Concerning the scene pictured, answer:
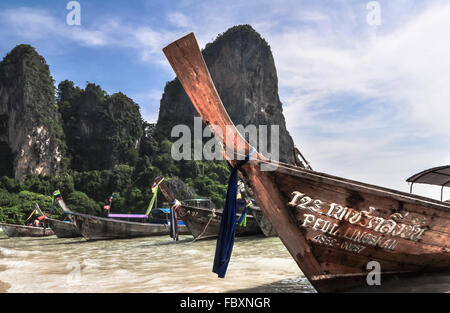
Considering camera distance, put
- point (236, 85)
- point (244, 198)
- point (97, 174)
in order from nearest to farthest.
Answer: point (244, 198)
point (97, 174)
point (236, 85)

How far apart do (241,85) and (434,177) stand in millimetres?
63035

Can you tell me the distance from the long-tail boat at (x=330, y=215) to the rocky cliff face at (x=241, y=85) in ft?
201

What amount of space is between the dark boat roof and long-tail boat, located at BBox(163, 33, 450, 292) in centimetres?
271

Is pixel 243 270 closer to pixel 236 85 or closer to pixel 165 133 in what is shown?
pixel 165 133

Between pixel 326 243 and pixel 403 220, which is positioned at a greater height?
pixel 403 220

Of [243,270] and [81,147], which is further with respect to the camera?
[81,147]

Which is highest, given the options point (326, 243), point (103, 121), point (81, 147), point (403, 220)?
point (103, 121)

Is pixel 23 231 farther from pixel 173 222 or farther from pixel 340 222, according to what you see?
pixel 340 222

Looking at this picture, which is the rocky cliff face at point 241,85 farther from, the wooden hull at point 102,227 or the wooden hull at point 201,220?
the wooden hull at point 201,220

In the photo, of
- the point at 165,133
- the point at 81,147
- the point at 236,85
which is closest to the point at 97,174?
the point at 81,147

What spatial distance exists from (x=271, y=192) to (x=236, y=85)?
66.5 metres

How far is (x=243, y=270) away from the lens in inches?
221

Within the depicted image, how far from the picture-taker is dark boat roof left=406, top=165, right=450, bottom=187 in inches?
247

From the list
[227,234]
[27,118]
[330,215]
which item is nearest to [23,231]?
[227,234]
